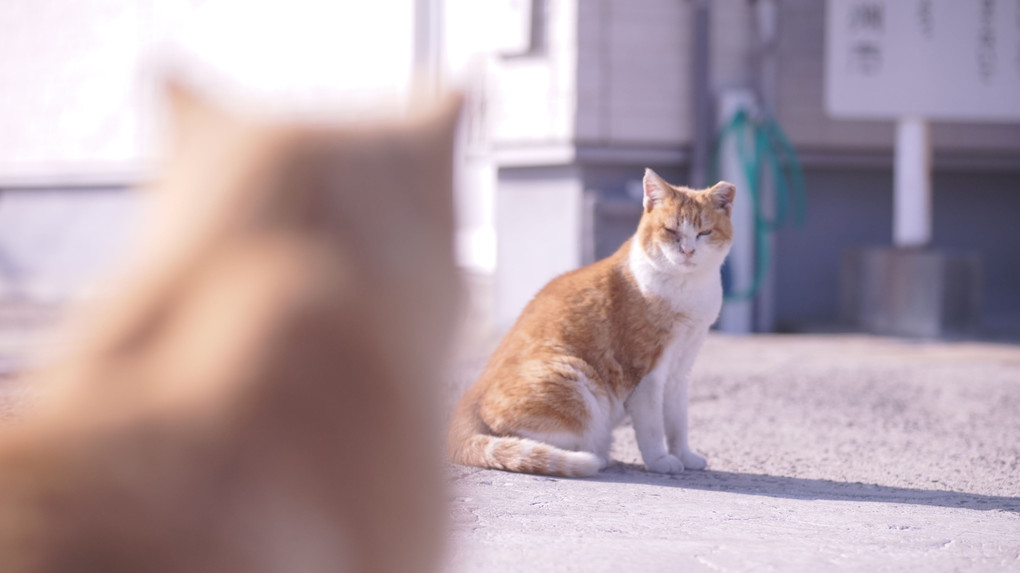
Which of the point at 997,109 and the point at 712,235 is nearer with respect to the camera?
the point at 712,235

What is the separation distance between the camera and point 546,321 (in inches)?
147

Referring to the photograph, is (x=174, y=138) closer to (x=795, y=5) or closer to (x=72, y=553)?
(x=72, y=553)

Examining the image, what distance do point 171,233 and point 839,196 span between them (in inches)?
314

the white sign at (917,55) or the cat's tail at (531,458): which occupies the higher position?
the white sign at (917,55)

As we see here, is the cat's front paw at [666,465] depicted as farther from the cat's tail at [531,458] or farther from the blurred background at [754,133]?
the blurred background at [754,133]

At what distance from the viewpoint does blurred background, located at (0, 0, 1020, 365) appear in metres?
7.52

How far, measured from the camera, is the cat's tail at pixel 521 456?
3.40 m

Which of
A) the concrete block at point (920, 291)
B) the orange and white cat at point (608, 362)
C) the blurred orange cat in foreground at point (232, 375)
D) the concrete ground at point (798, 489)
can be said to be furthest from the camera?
the concrete block at point (920, 291)

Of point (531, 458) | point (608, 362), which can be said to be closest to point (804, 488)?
point (608, 362)

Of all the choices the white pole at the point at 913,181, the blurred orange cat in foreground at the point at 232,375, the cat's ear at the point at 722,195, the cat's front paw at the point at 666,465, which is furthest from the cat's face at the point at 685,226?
the white pole at the point at 913,181

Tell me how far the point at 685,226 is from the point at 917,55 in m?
4.66

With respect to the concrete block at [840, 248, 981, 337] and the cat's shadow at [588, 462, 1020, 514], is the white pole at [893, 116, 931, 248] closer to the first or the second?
the concrete block at [840, 248, 981, 337]

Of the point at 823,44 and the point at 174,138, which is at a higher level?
the point at 823,44

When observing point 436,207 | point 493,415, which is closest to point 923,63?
point 493,415
